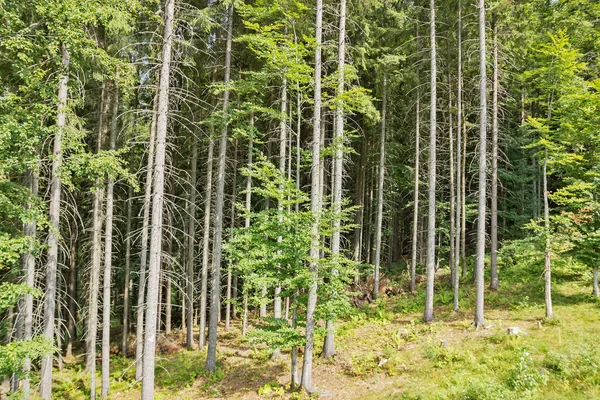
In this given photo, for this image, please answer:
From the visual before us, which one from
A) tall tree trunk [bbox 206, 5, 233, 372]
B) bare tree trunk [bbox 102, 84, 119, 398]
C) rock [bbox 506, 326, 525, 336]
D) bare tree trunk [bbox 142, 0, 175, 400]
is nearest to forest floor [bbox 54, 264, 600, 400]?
rock [bbox 506, 326, 525, 336]

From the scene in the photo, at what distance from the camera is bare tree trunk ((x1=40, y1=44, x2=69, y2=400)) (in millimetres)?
8664

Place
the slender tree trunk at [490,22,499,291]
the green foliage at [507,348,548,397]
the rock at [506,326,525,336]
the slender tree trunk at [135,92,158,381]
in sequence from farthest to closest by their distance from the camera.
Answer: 1. the slender tree trunk at [490,22,499,291]
2. the rock at [506,326,525,336]
3. the slender tree trunk at [135,92,158,381]
4. the green foliage at [507,348,548,397]

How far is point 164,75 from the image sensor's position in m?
8.07

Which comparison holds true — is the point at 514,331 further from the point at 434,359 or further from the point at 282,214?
the point at 282,214

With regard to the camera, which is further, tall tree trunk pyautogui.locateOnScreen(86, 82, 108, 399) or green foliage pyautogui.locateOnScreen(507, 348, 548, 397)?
tall tree trunk pyautogui.locateOnScreen(86, 82, 108, 399)

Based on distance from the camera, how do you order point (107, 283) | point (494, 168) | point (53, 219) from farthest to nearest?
point (494, 168) → point (107, 283) → point (53, 219)

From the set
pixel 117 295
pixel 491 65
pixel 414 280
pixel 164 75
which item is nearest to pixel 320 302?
pixel 164 75

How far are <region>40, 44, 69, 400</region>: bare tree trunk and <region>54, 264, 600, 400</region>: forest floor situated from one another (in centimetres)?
230

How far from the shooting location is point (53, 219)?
9172 mm

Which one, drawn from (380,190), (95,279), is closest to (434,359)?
(380,190)

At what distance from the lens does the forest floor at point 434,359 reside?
7762 mm

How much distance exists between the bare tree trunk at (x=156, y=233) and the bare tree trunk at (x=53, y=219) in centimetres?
272

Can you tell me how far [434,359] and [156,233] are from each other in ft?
29.9

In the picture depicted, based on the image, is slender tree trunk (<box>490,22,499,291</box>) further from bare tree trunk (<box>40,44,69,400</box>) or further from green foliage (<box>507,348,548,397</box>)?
bare tree trunk (<box>40,44,69,400</box>)
